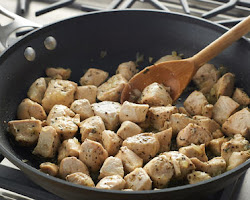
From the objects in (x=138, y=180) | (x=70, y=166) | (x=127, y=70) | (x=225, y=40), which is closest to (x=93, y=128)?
(x=70, y=166)

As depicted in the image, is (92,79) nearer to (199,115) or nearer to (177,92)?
(177,92)

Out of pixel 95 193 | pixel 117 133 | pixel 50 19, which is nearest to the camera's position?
pixel 95 193

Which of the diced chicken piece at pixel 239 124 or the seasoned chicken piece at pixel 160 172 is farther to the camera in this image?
the diced chicken piece at pixel 239 124

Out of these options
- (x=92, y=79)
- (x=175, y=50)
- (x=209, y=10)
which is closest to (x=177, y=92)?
(x=175, y=50)

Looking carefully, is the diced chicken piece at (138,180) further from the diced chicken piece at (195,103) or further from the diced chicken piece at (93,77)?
the diced chicken piece at (93,77)

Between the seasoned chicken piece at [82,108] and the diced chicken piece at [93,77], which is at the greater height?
the diced chicken piece at [93,77]

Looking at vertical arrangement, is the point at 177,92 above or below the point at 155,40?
below

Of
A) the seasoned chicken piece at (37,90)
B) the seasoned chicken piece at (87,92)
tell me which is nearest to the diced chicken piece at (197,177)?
the seasoned chicken piece at (87,92)

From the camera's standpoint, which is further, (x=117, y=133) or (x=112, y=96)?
(x=112, y=96)
